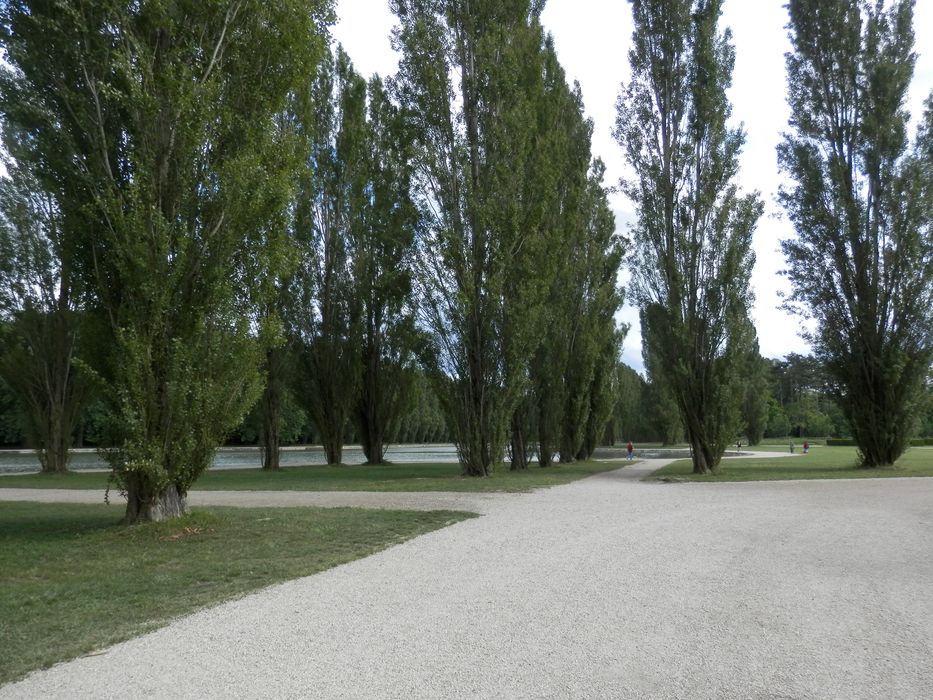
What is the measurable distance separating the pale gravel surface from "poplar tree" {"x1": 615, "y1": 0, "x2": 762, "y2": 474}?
40.8 ft

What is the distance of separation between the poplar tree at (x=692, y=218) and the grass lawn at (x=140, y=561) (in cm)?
1193

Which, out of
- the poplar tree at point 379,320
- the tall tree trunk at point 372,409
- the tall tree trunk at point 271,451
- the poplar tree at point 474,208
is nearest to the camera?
the poplar tree at point 474,208

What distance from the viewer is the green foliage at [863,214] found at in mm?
21172

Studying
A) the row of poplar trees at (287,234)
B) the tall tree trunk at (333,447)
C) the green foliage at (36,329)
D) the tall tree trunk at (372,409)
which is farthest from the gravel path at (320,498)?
the tall tree trunk at (372,409)

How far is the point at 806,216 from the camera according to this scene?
74.1ft

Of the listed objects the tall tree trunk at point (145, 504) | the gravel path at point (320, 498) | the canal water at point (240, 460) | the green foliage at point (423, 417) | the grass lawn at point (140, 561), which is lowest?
the canal water at point (240, 460)

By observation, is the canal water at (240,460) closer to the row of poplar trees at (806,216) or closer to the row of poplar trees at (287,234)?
the row of poplar trees at (287,234)

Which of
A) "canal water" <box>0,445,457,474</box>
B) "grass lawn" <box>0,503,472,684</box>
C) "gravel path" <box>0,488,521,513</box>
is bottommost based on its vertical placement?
"canal water" <box>0,445,457,474</box>

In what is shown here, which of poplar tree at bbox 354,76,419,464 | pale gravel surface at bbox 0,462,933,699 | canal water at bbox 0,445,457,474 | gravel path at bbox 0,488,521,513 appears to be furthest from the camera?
canal water at bbox 0,445,457,474

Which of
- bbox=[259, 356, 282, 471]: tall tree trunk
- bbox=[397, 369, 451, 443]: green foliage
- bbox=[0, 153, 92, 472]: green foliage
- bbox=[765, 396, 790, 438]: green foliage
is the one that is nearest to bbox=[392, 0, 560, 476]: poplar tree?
bbox=[397, 369, 451, 443]: green foliage

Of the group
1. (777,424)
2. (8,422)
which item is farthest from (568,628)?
(777,424)

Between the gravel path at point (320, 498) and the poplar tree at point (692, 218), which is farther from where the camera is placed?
the poplar tree at point (692, 218)

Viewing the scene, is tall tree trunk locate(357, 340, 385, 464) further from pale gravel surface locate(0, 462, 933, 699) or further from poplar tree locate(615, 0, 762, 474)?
pale gravel surface locate(0, 462, 933, 699)

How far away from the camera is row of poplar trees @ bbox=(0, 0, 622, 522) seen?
9.37 meters
